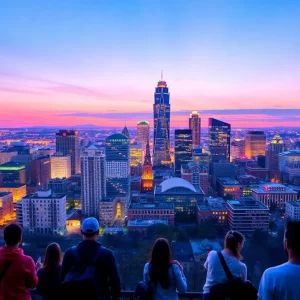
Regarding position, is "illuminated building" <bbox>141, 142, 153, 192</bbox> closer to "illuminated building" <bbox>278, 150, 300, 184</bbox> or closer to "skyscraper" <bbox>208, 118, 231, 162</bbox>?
"illuminated building" <bbox>278, 150, 300, 184</bbox>

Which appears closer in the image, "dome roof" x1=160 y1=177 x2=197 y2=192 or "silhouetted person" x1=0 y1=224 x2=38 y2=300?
"silhouetted person" x1=0 y1=224 x2=38 y2=300

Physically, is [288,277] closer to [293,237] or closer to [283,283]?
[283,283]

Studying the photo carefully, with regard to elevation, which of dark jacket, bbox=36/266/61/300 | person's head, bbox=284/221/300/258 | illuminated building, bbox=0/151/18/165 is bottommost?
illuminated building, bbox=0/151/18/165

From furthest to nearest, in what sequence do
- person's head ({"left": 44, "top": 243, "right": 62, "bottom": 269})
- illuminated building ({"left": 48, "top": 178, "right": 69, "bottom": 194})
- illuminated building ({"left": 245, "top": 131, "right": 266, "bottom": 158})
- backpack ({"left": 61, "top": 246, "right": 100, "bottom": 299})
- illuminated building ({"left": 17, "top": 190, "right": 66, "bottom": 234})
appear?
illuminated building ({"left": 245, "top": 131, "right": 266, "bottom": 158}), illuminated building ({"left": 48, "top": 178, "right": 69, "bottom": 194}), illuminated building ({"left": 17, "top": 190, "right": 66, "bottom": 234}), person's head ({"left": 44, "top": 243, "right": 62, "bottom": 269}), backpack ({"left": 61, "top": 246, "right": 100, "bottom": 299})

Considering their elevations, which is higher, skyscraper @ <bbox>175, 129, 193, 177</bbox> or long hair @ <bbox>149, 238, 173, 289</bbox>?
long hair @ <bbox>149, 238, 173, 289</bbox>

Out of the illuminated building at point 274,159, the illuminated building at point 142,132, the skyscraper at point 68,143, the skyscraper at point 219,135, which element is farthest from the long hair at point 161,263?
the illuminated building at point 142,132

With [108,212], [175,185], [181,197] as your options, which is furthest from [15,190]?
[181,197]

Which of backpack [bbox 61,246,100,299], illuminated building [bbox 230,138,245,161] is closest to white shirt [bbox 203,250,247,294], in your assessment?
backpack [bbox 61,246,100,299]

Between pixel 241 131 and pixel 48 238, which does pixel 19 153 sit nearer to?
pixel 48 238

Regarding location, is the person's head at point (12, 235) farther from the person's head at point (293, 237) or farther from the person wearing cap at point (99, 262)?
the person's head at point (293, 237)
